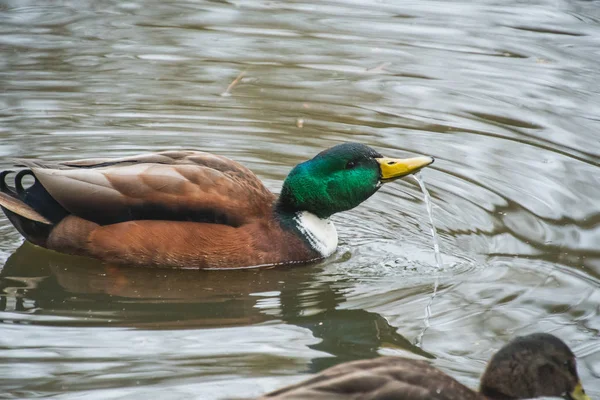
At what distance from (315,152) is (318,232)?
5.97 feet

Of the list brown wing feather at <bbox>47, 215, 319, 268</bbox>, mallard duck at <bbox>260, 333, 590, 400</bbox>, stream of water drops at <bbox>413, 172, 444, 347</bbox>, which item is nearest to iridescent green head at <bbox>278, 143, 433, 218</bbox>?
stream of water drops at <bbox>413, 172, 444, 347</bbox>

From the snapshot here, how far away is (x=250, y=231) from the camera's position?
7.47 meters

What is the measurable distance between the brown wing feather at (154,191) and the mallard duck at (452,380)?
252cm

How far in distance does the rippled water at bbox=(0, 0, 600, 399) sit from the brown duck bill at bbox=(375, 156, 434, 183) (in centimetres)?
49

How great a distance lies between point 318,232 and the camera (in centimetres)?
769

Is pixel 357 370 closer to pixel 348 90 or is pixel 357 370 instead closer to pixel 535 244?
pixel 535 244

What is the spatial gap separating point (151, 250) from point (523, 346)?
2.99 m

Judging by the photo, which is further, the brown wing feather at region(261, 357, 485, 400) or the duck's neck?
the duck's neck

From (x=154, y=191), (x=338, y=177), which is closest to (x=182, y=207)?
(x=154, y=191)

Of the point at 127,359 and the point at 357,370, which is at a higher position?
the point at 357,370

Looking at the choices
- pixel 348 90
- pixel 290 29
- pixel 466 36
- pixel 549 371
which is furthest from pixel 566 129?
pixel 549 371

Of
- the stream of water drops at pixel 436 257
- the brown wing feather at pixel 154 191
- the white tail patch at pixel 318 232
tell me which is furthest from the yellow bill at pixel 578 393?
the brown wing feather at pixel 154 191

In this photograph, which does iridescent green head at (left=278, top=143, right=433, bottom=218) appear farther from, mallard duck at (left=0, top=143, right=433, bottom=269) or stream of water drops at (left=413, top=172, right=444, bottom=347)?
stream of water drops at (left=413, top=172, right=444, bottom=347)

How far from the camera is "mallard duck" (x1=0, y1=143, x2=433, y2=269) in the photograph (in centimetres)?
736
